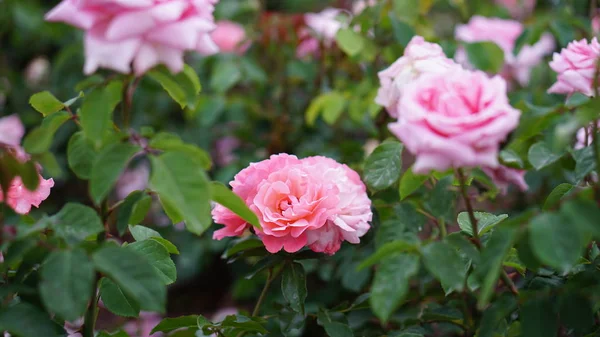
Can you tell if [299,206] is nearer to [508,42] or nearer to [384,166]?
[384,166]

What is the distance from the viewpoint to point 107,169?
25.9 inches

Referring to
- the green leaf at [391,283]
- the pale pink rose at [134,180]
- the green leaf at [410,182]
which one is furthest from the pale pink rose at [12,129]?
the green leaf at [391,283]

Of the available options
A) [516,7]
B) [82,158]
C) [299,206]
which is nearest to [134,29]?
[82,158]

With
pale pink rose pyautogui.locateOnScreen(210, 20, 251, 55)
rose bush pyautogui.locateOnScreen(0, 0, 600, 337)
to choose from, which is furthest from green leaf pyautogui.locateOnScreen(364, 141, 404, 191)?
pale pink rose pyautogui.locateOnScreen(210, 20, 251, 55)

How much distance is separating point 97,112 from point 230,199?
0.18 metres

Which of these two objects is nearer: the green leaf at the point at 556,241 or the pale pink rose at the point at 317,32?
the green leaf at the point at 556,241

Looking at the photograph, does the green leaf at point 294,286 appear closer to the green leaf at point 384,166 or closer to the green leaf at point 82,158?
the green leaf at point 384,166

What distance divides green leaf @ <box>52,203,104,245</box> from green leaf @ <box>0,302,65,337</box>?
94mm

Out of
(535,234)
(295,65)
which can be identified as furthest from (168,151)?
(295,65)

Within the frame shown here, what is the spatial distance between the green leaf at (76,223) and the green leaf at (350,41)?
778mm

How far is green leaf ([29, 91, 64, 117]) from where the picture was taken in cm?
81

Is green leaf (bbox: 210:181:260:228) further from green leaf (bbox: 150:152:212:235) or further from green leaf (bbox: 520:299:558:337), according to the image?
green leaf (bbox: 520:299:558:337)

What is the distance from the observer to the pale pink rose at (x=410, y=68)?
0.85 metres

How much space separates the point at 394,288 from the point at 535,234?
0.15m
